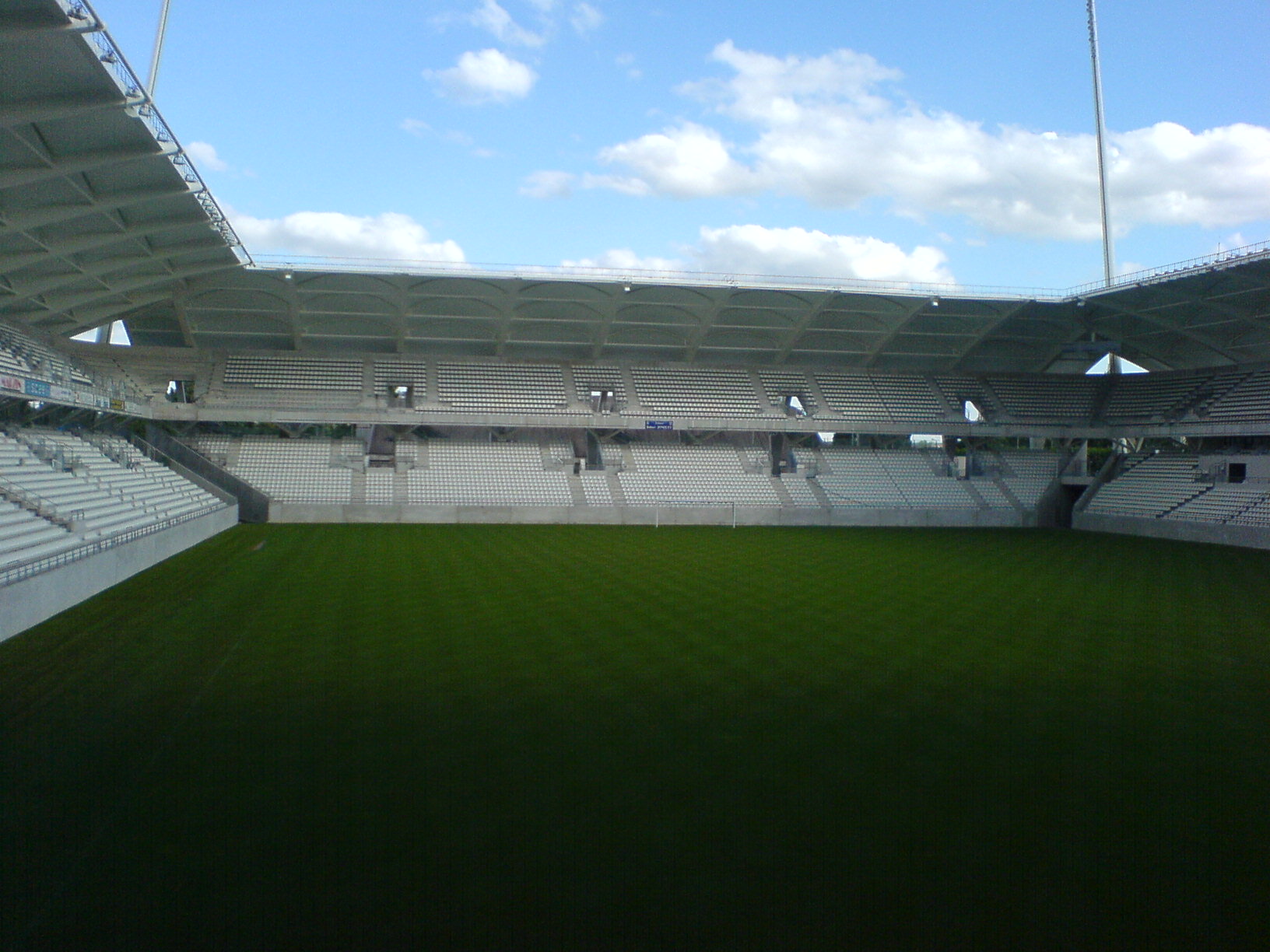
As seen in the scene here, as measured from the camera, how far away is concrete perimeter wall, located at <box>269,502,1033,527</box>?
1262 inches

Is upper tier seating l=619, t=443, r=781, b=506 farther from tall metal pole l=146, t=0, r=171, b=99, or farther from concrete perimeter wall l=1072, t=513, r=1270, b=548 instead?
tall metal pole l=146, t=0, r=171, b=99

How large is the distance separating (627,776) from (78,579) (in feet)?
38.2

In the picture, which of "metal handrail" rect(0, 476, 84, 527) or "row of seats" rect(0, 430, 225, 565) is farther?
"metal handrail" rect(0, 476, 84, 527)

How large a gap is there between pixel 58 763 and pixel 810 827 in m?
5.89

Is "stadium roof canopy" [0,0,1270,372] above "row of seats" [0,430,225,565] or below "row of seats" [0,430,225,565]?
above

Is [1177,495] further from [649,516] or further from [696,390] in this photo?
[649,516]

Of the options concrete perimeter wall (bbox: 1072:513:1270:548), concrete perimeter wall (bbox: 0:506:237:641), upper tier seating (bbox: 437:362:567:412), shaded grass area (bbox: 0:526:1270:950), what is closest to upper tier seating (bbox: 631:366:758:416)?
upper tier seating (bbox: 437:362:567:412)

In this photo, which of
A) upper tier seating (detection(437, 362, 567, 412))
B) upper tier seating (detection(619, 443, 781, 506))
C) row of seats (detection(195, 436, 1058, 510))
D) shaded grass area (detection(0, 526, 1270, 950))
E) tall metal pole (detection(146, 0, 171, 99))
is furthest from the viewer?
upper tier seating (detection(437, 362, 567, 412))

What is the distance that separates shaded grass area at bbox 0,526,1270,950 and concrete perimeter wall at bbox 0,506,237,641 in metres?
0.49

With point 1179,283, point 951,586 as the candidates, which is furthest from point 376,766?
point 1179,283

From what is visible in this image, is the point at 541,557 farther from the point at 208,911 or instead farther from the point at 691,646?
the point at 208,911

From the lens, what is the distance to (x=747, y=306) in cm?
3434

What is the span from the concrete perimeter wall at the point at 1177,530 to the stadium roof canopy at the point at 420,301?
25.8 ft

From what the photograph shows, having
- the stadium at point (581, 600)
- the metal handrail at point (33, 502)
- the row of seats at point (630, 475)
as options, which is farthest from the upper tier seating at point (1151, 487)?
the metal handrail at point (33, 502)
